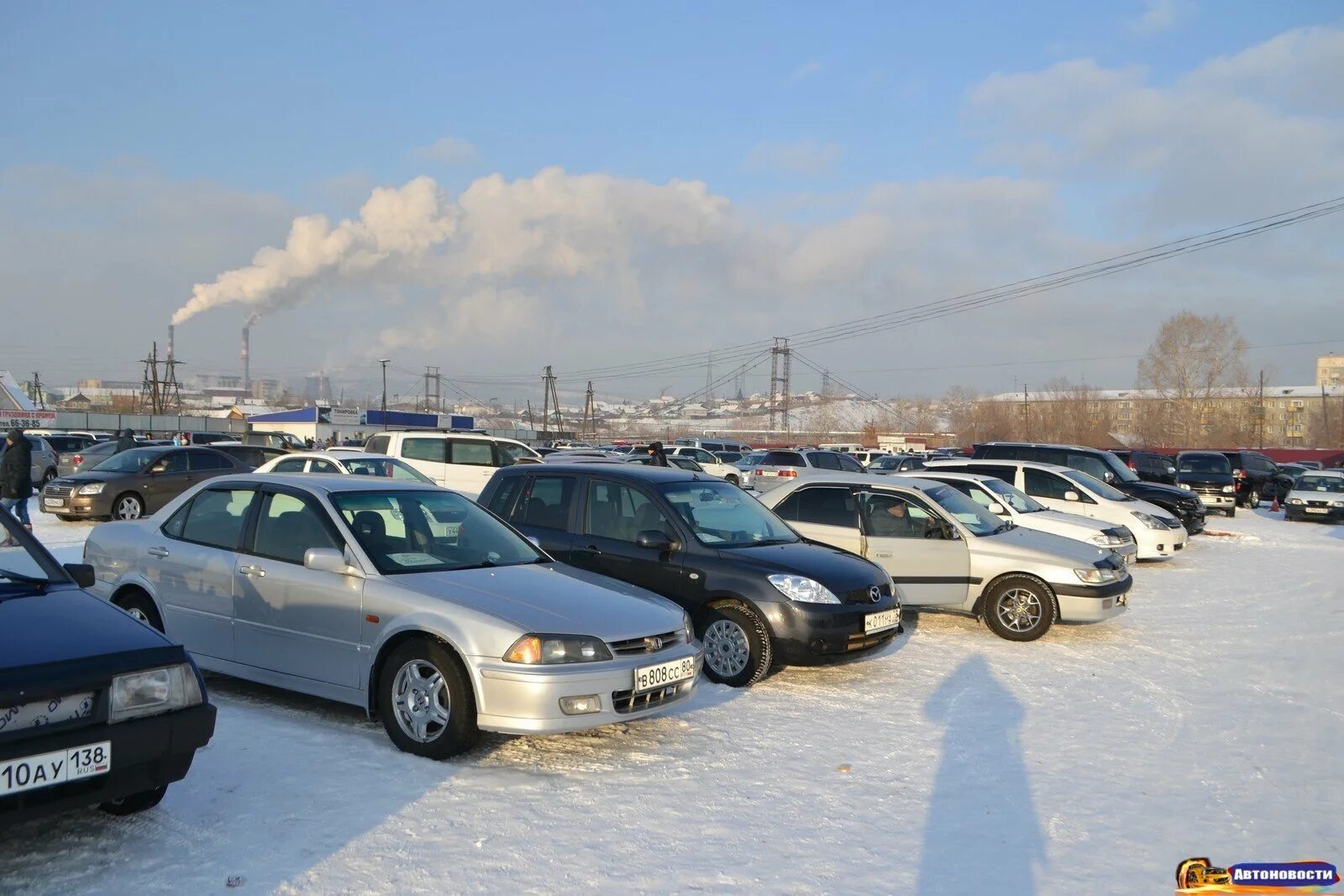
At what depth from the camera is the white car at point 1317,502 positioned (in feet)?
85.9

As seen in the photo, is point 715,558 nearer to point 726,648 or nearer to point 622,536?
point 726,648

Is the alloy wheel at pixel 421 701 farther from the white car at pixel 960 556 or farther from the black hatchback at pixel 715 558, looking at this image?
the white car at pixel 960 556

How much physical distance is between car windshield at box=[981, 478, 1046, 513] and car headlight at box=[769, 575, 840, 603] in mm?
6414

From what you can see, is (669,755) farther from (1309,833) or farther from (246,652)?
(1309,833)

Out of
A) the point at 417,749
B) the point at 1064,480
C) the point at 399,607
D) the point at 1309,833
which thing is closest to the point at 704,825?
the point at 417,749

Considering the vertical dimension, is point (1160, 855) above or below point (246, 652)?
below

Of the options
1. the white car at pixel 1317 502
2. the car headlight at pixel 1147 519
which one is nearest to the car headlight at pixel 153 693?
the car headlight at pixel 1147 519

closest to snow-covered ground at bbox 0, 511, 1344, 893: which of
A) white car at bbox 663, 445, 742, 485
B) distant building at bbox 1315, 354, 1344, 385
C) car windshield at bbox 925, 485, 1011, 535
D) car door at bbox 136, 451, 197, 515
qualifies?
car windshield at bbox 925, 485, 1011, 535

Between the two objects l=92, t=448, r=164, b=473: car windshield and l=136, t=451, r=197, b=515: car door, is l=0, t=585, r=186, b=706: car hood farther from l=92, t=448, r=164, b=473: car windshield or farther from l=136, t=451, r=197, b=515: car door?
l=92, t=448, r=164, b=473: car windshield

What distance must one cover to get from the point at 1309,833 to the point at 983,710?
2.34 m

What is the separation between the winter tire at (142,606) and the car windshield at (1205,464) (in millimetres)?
27377

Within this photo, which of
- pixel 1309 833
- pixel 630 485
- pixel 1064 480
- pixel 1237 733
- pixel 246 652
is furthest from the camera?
pixel 1064 480

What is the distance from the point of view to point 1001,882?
4.23 m

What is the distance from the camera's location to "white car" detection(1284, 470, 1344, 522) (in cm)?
2619
